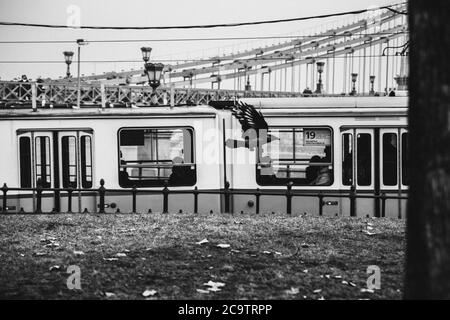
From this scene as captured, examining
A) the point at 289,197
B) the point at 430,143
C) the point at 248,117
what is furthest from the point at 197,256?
the point at 248,117

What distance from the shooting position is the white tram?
12.6m

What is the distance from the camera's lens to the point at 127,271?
654 centimetres

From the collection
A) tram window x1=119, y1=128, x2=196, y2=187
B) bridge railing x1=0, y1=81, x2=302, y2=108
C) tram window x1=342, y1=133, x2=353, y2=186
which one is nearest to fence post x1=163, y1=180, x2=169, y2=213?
tram window x1=119, y1=128, x2=196, y2=187

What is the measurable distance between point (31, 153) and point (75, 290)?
7.98 m

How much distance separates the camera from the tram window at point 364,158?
1266 centimetres

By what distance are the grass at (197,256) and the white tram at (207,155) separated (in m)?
1.61

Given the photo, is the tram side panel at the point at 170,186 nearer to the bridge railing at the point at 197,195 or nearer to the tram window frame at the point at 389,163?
the bridge railing at the point at 197,195

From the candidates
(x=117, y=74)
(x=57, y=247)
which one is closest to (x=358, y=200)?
(x=57, y=247)

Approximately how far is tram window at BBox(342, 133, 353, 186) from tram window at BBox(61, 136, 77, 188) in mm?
5764

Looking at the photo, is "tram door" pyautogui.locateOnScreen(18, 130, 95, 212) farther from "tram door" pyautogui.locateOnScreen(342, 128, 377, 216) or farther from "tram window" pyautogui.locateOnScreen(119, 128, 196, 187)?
"tram door" pyautogui.locateOnScreen(342, 128, 377, 216)

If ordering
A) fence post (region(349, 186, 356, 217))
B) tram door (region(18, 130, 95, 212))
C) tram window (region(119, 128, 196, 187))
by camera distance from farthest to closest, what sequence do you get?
tram door (region(18, 130, 95, 212)) → tram window (region(119, 128, 196, 187)) → fence post (region(349, 186, 356, 217))

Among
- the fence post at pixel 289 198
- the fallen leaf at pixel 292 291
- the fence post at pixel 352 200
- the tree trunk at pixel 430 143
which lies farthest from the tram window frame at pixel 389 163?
the tree trunk at pixel 430 143

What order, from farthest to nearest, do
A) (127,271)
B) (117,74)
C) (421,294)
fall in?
(117,74)
(127,271)
(421,294)

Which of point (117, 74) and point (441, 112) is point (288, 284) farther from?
point (117, 74)
